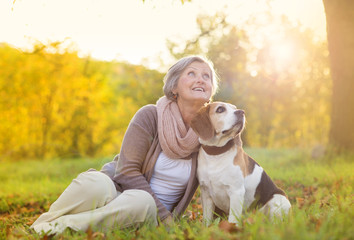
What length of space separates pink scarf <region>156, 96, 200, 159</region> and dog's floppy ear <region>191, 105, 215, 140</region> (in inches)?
6.6

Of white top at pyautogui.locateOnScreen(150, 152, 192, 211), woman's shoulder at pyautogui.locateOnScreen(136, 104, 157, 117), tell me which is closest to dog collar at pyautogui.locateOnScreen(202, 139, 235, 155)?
white top at pyautogui.locateOnScreen(150, 152, 192, 211)

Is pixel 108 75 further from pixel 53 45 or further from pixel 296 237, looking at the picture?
pixel 296 237

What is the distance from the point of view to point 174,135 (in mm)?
3381

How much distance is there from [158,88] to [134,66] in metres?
1.99

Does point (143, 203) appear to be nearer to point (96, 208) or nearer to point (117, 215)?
point (117, 215)

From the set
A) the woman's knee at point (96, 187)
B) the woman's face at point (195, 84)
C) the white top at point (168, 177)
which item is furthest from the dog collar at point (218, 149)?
the woman's knee at point (96, 187)

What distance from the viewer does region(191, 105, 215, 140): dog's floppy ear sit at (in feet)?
10.6

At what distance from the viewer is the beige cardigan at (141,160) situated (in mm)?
3314

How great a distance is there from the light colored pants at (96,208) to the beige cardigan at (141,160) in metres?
0.22

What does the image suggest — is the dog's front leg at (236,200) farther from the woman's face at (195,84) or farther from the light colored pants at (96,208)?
the woman's face at (195,84)

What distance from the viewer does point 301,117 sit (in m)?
26.6

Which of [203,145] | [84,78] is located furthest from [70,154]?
[203,145]

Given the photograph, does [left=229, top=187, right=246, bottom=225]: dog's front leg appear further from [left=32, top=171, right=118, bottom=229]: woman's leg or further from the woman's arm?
[left=32, top=171, right=118, bottom=229]: woman's leg

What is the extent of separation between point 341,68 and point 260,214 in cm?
552
